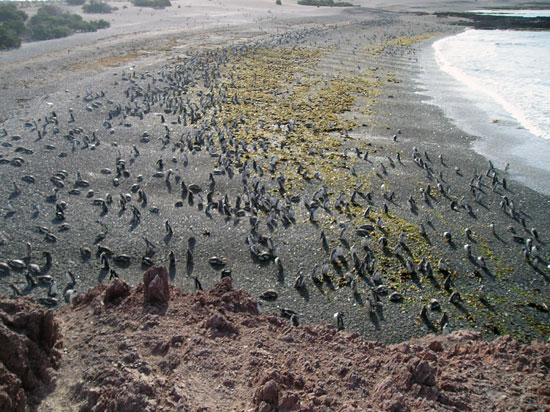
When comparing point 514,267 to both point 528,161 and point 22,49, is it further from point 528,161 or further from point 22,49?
point 22,49

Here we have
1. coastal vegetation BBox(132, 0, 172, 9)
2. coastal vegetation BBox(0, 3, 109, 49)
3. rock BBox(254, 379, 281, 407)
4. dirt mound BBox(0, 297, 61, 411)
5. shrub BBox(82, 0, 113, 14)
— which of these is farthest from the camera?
A: coastal vegetation BBox(132, 0, 172, 9)

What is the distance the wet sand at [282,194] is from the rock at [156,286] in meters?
1.61

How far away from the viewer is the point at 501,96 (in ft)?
70.6

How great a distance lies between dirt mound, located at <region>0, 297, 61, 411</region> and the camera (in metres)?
4.32

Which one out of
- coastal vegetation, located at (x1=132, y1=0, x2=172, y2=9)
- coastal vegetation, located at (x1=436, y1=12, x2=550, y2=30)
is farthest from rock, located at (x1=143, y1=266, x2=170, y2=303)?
coastal vegetation, located at (x1=132, y1=0, x2=172, y2=9)

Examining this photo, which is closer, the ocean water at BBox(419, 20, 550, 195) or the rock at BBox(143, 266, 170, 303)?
the rock at BBox(143, 266, 170, 303)

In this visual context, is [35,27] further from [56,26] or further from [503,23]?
[503,23]

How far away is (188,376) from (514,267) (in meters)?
6.99

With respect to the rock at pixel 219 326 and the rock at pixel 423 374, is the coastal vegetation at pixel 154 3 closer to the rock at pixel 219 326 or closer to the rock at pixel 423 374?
the rock at pixel 219 326

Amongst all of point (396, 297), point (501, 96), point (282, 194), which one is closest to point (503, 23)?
point (501, 96)

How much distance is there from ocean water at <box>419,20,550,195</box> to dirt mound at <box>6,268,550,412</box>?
8029 mm

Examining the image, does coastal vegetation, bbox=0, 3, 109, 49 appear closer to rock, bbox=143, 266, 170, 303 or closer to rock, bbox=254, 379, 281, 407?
rock, bbox=143, 266, 170, 303

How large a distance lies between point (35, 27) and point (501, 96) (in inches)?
1482

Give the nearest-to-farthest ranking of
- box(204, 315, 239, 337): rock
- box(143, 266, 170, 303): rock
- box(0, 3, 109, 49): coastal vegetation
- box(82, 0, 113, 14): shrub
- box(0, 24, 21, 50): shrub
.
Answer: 1. box(204, 315, 239, 337): rock
2. box(143, 266, 170, 303): rock
3. box(0, 24, 21, 50): shrub
4. box(0, 3, 109, 49): coastal vegetation
5. box(82, 0, 113, 14): shrub
